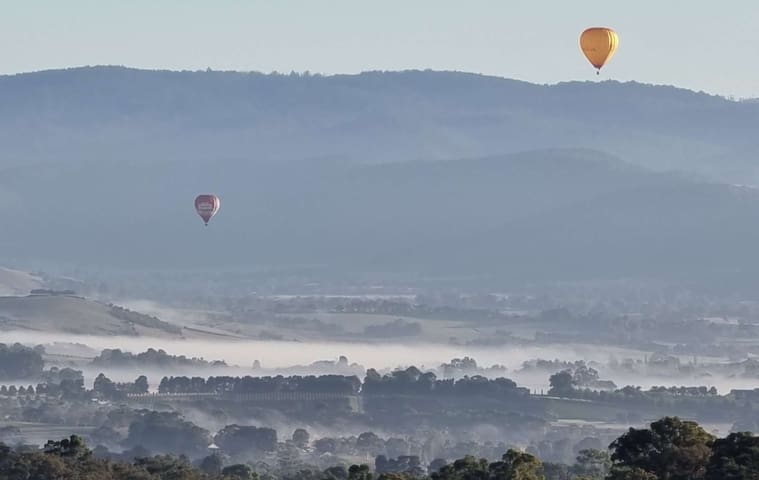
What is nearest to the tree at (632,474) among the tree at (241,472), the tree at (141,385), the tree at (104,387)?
the tree at (241,472)

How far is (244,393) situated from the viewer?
589ft

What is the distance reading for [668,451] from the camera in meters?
68.1

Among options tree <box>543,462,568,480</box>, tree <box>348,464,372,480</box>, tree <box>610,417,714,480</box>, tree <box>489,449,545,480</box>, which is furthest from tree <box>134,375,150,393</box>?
tree <box>610,417,714,480</box>

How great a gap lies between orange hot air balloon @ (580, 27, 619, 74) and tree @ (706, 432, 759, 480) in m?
62.3

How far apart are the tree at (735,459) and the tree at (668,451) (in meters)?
0.45

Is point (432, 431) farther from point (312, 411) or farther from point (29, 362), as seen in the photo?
point (29, 362)

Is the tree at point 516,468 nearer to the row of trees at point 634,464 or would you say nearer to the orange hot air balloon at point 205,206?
the row of trees at point 634,464

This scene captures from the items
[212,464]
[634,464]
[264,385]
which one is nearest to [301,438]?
[264,385]

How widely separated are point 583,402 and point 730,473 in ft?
356

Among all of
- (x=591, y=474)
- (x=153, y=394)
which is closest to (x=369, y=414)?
(x=153, y=394)

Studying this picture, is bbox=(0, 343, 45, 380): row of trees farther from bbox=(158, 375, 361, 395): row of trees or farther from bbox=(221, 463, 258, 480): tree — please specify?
bbox=(221, 463, 258, 480): tree

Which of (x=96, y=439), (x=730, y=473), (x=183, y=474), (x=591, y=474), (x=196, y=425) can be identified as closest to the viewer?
(x=730, y=473)

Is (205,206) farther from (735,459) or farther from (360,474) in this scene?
(735,459)

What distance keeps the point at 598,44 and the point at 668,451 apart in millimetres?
64768
